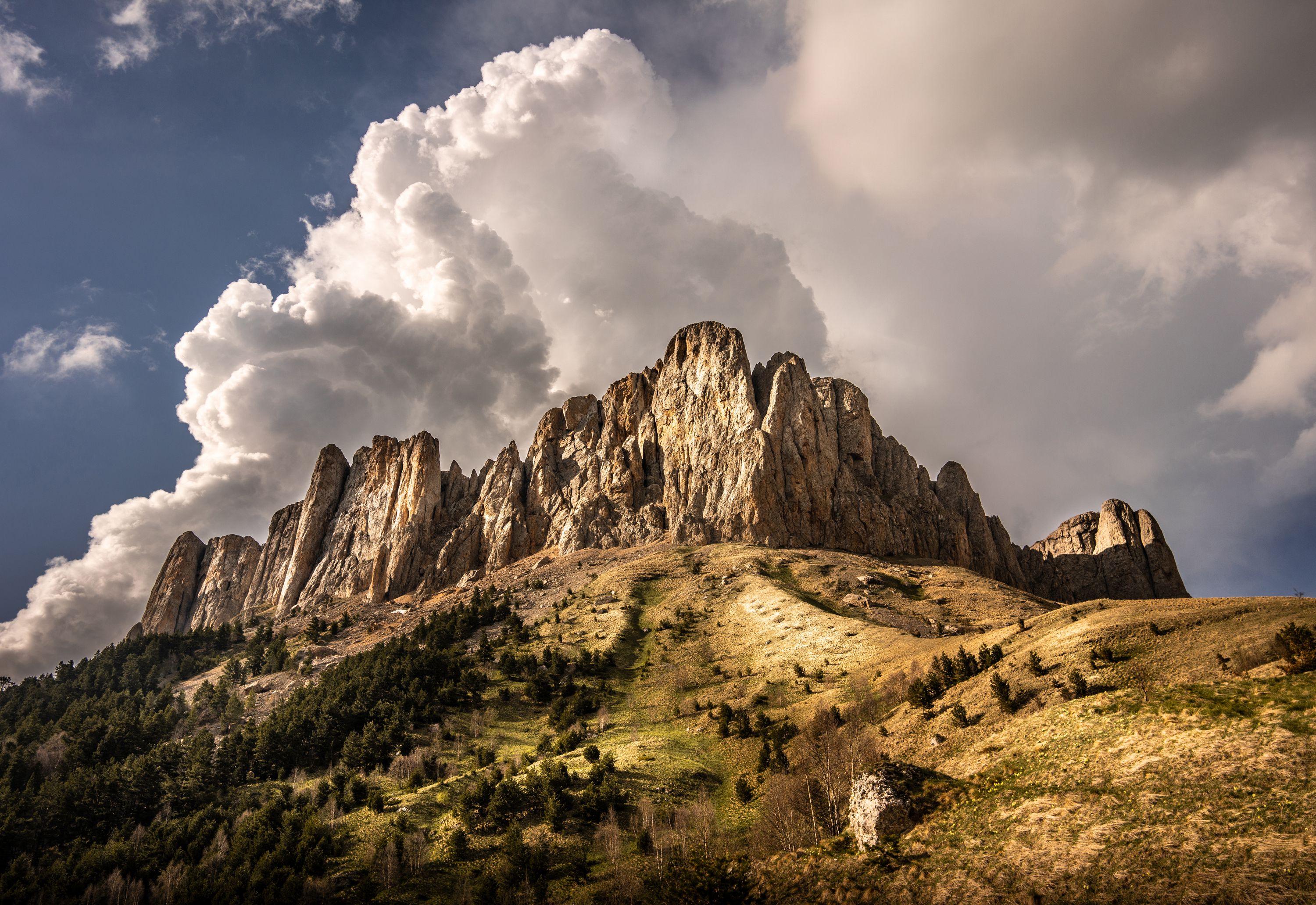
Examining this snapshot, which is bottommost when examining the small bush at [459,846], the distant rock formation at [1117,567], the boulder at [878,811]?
the small bush at [459,846]

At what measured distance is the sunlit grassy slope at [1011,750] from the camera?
23281mm

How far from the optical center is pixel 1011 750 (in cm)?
3400

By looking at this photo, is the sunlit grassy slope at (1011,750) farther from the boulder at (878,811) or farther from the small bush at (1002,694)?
the boulder at (878,811)

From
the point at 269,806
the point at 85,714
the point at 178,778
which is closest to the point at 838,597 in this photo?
the point at 269,806

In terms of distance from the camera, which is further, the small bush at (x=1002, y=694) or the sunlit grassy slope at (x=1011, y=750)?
the small bush at (x=1002, y=694)

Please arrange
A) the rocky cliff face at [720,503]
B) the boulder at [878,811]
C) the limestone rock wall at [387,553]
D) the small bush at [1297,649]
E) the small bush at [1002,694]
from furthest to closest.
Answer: the limestone rock wall at [387,553], the rocky cliff face at [720,503], the small bush at [1002,694], the boulder at [878,811], the small bush at [1297,649]

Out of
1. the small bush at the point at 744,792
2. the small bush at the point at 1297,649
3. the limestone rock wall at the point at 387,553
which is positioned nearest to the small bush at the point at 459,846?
the small bush at the point at 744,792

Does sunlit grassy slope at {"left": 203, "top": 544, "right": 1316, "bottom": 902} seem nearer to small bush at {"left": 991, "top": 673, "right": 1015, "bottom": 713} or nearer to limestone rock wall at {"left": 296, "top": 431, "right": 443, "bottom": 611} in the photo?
small bush at {"left": 991, "top": 673, "right": 1015, "bottom": 713}

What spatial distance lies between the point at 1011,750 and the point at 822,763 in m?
13.9

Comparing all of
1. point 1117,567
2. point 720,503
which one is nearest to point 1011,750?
point 720,503

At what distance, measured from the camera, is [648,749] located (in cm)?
5862

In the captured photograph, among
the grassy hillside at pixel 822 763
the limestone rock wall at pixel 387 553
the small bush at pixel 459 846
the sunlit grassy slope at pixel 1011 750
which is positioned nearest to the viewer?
the sunlit grassy slope at pixel 1011 750

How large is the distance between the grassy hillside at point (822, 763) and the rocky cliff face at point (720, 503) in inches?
2343

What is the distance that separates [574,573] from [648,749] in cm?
8657
